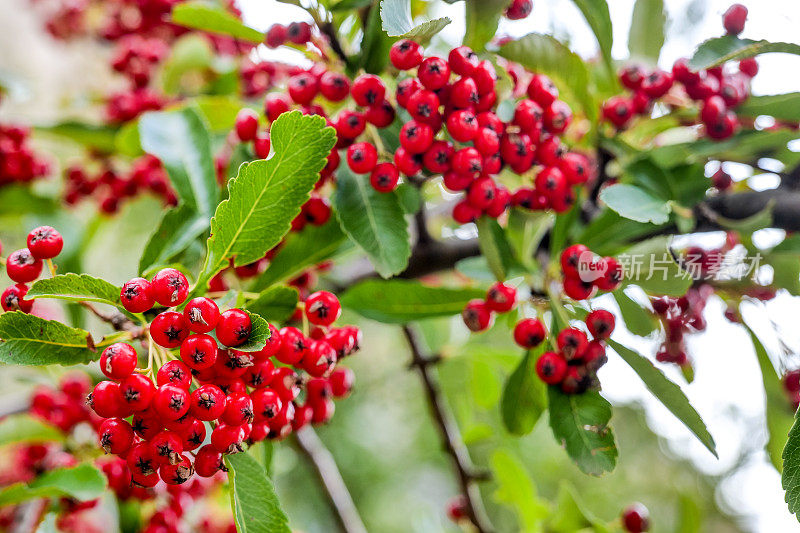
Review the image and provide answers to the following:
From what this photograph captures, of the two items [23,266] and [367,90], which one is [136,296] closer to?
[23,266]

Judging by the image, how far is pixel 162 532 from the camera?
1.42 meters

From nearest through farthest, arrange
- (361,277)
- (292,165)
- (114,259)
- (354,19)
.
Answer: (292,165) → (354,19) → (361,277) → (114,259)

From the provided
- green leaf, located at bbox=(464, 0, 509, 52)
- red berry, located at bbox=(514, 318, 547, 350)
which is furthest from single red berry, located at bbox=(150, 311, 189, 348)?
green leaf, located at bbox=(464, 0, 509, 52)

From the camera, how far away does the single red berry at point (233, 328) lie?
30.5 inches

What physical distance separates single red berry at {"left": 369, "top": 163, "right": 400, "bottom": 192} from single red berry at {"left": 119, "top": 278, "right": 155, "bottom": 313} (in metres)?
0.40

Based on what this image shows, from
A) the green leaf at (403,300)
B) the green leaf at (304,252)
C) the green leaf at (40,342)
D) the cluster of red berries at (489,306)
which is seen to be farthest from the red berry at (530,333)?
the green leaf at (40,342)

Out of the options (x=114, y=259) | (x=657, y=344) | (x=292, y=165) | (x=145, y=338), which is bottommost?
(x=114, y=259)

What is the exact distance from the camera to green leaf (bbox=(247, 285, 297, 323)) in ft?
2.99

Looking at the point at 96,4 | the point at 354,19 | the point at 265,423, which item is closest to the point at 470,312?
the point at 265,423

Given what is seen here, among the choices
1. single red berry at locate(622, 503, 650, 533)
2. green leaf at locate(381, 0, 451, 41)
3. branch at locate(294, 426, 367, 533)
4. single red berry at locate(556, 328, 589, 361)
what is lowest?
branch at locate(294, 426, 367, 533)

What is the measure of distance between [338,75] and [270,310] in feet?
1.44

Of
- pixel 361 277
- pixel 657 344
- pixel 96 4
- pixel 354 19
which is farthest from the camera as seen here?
pixel 96 4

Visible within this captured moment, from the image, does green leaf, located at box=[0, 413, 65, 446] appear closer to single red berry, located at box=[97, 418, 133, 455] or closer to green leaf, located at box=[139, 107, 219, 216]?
green leaf, located at box=[139, 107, 219, 216]

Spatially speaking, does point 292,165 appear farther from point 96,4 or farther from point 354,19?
point 96,4
